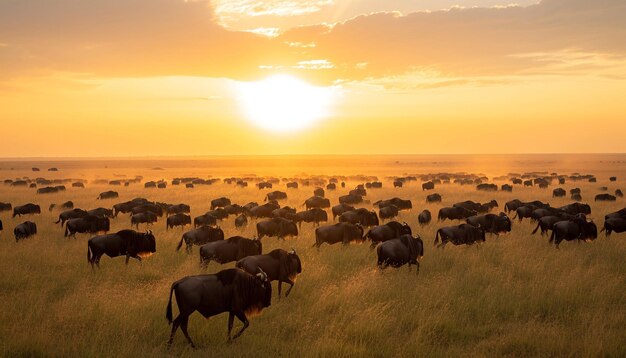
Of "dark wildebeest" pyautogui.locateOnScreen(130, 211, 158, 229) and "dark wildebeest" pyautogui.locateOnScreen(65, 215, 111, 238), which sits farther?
"dark wildebeest" pyautogui.locateOnScreen(130, 211, 158, 229)

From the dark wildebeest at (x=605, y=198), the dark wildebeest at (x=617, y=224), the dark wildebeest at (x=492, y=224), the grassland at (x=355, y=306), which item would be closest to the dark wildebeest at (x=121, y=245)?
the grassland at (x=355, y=306)

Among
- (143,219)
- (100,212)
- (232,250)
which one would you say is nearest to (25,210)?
(100,212)

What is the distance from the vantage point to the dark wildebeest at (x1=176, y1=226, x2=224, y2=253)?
17.1m

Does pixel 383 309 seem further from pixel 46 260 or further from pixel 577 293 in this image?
pixel 46 260

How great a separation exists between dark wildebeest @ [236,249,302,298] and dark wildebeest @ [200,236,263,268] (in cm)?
263

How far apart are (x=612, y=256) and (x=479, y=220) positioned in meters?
5.40

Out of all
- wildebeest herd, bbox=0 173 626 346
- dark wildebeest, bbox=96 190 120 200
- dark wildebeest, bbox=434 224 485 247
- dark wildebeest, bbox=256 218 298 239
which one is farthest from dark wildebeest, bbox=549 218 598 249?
dark wildebeest, bbox=96 190 120 200

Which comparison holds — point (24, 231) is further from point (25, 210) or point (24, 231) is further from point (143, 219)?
point (25, 210)

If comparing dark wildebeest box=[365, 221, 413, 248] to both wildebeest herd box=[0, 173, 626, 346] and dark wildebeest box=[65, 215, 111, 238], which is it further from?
dark wildebeest box=[65, 215, 111, 238]

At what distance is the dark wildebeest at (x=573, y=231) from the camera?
58.9ft

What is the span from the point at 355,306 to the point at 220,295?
3.82m

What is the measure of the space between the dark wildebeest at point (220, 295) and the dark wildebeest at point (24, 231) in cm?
Result: 1449

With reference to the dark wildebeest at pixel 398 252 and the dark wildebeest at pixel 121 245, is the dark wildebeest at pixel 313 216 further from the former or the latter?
the dark wildebeest at pixel 398 252

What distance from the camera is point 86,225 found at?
66.7 feet
